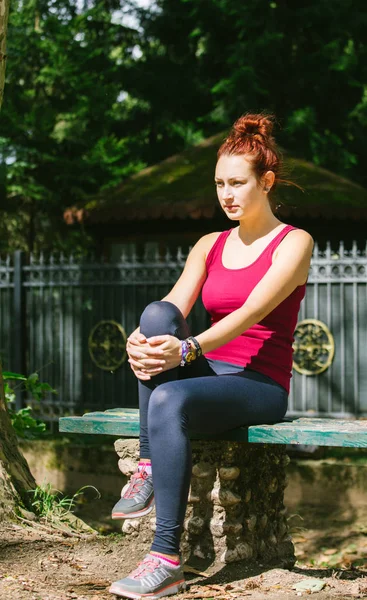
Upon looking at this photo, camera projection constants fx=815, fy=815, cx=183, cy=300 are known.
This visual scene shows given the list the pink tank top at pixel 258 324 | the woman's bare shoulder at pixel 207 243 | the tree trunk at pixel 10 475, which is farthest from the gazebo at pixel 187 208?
the pink tank top at pixel 258 324

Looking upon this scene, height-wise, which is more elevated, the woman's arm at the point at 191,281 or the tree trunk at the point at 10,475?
the woman's arm at the point at 191,281

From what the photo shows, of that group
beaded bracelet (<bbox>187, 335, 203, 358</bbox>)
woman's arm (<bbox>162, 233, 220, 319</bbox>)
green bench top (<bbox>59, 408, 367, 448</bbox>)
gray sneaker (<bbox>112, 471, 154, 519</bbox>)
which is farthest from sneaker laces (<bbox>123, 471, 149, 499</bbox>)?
woman's arm (<bbox>162, 233, 220, 319</bbox>)

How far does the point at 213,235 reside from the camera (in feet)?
13.2

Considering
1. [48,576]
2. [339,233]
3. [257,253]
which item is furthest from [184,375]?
[339,233]

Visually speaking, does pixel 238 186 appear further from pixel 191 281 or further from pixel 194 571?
pixel 194 571

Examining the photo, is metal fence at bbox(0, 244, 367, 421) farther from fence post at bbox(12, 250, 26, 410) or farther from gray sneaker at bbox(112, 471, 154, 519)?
gray sneaker at bbox(112, 471, 154, 519)

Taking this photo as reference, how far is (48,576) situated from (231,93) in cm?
1326

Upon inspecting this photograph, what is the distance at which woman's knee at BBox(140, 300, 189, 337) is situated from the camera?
11.1 feet

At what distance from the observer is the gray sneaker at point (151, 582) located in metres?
3.06

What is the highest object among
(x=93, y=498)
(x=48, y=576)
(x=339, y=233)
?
(x=339, y=233)

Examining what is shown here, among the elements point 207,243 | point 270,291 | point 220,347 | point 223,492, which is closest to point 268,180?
point 207,243

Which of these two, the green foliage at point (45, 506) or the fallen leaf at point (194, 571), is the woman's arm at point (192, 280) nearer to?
the fallen leaf at point (194, 571)

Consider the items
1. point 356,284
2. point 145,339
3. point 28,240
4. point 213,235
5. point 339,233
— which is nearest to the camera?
point 145,339

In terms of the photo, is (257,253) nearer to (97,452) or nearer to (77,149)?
(97,452)
